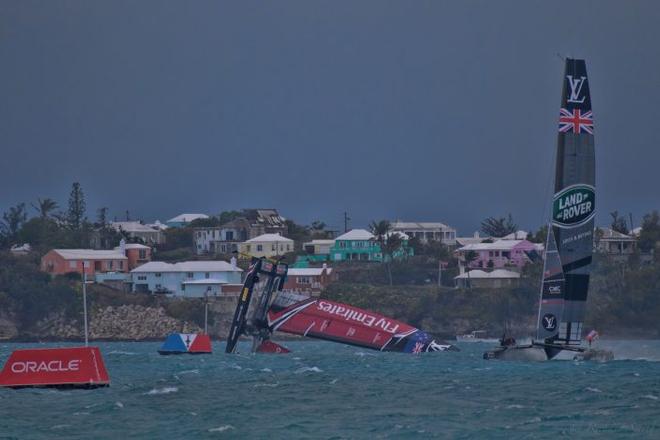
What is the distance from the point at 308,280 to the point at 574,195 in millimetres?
75230

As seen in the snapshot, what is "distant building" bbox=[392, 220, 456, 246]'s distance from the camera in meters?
→ 183

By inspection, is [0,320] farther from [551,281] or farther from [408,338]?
[551,281]

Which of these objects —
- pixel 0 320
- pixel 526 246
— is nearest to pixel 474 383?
pixel 0 320

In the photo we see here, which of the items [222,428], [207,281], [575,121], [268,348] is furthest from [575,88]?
[207,281]

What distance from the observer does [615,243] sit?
501 ft

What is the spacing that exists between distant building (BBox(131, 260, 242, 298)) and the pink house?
1003 inches

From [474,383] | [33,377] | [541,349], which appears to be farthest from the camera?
[541,349]

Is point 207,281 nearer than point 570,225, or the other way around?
point 570,225

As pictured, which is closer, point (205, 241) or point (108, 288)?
point (108, 288)

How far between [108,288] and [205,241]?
1454 inches

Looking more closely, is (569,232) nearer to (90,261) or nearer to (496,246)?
(90,261)

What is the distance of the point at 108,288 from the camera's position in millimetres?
142125

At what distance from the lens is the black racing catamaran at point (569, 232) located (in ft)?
229

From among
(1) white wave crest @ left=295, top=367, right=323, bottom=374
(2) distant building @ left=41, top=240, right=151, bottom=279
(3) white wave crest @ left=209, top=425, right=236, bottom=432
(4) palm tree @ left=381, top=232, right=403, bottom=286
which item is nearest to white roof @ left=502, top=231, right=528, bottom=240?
(4) palm tree @ left=381, top=232, right=403, bottom=286
